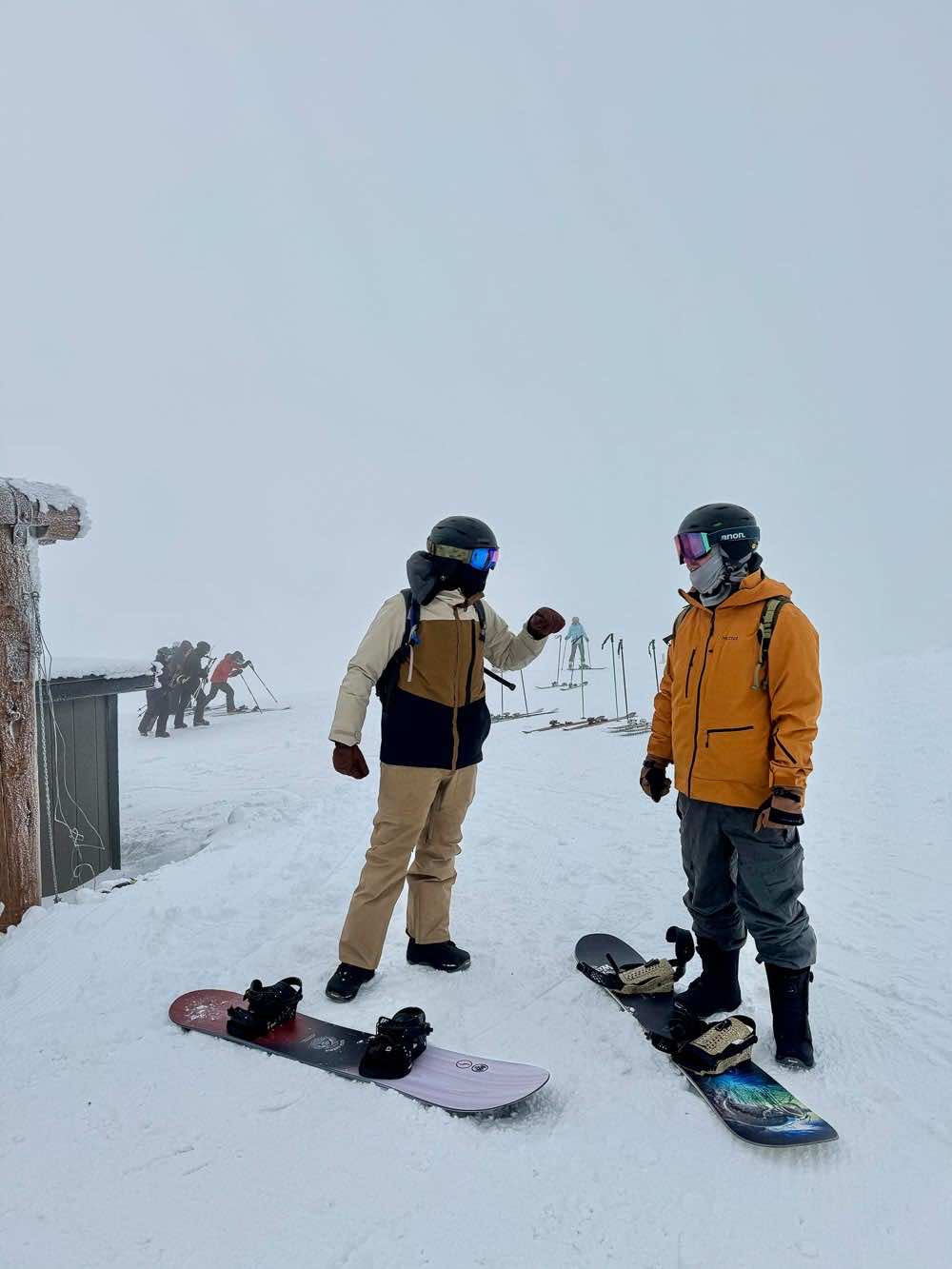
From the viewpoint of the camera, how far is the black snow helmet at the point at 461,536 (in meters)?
3.47

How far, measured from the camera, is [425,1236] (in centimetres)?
194

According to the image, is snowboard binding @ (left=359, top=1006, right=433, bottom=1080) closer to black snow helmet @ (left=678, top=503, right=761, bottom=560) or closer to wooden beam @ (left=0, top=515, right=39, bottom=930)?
black snow helmet @ (left=678, top=503, right=761, bottom=560)

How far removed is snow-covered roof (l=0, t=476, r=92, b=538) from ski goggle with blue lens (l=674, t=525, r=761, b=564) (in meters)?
3.41

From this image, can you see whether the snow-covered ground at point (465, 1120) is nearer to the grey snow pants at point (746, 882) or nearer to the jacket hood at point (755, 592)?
the grey snow pants at point (746, 882)

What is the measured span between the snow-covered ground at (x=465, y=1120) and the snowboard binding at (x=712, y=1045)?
0.08 meters

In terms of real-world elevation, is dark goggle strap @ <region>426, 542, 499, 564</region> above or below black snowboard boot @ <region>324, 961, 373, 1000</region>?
above

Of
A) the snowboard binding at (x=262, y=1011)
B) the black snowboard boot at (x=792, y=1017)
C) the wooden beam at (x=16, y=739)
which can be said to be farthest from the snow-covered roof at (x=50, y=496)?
the black snowboard boot at (x=792, y=1017)

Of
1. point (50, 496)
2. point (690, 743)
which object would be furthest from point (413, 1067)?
point (50, 496)

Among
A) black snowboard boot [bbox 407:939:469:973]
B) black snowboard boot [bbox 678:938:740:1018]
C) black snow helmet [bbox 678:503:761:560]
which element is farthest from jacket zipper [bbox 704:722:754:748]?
black snowboard boot [bbox 407:939:469:973]

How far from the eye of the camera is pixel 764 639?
2.76 m

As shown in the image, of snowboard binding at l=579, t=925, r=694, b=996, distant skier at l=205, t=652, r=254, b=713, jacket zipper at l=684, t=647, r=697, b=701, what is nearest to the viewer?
jacket zipper at l=684, t=647, r=697, b=701

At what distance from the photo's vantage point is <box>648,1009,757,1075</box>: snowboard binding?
8.48 ft

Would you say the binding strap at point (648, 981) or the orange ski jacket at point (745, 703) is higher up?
the orange ski jacket at point (745, 703)

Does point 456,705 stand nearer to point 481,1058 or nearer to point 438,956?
point 438,956
